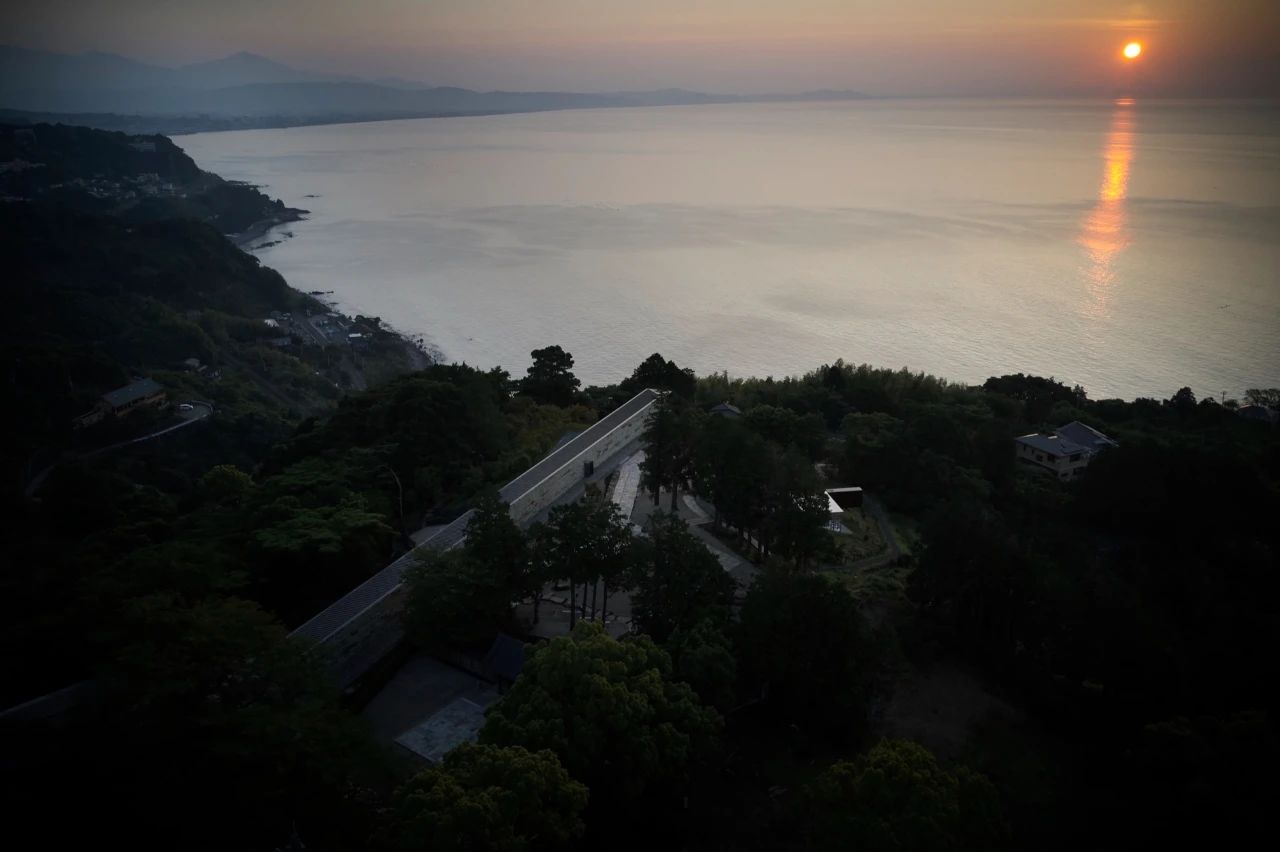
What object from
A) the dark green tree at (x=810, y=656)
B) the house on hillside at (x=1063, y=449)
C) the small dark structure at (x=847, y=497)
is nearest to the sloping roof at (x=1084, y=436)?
the house on hillside at (x=1063, y=449)

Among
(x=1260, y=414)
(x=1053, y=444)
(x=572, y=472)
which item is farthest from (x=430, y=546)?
(x=1260, y=414)

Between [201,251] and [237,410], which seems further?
[201,251]

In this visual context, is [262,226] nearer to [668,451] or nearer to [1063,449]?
[668,451]

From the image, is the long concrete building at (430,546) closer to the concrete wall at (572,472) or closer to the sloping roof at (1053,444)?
the concrete wall at (572,472)

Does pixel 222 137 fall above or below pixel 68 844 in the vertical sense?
above

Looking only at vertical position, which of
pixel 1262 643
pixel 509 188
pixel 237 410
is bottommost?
pixel 237 410

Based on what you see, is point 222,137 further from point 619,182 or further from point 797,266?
point 797,266

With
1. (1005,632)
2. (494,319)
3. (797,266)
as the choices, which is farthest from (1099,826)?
(797,266)
